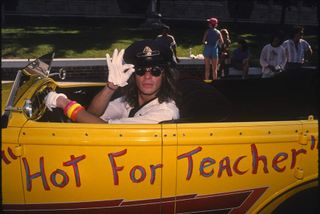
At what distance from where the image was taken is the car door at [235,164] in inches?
93.4

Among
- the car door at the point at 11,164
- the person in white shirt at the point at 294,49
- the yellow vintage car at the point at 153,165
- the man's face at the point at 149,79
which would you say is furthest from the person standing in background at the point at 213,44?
the car door at the point at 11,164

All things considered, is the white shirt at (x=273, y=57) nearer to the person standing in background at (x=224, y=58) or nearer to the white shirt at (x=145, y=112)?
the person standing in background at (x=224, y=58)

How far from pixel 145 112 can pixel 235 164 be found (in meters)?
0.82

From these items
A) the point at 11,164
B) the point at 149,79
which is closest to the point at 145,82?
the point at 149,79

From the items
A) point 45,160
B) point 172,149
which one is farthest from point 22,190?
point 172,149

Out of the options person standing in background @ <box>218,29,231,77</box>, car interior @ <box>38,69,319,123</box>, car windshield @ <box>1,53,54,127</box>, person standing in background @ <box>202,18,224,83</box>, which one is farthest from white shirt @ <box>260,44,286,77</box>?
car windshield @ <box>1,53,54,127</box>

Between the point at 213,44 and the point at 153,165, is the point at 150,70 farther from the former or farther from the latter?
the point at 213,44

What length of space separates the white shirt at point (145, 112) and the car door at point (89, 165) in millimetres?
258

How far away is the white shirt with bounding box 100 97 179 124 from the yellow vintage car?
0.18 meters

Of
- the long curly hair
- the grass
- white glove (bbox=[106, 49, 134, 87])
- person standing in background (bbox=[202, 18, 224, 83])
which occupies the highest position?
white glove (bbox=[106, 49, 134, 87])

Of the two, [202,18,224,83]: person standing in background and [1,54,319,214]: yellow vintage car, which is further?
[202,18,224,83]: person standing in background

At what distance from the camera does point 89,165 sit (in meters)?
2.32

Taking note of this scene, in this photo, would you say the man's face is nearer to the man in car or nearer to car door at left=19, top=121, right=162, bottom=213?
the man in car

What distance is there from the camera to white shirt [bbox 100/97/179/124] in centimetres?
264
